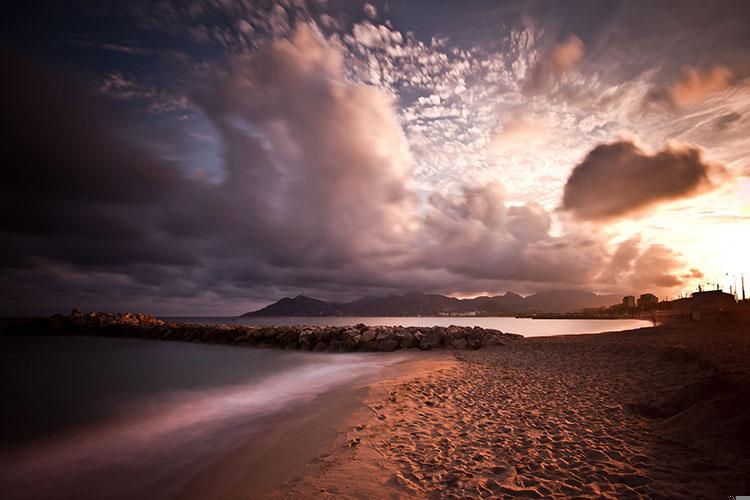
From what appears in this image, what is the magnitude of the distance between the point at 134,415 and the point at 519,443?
1239cm

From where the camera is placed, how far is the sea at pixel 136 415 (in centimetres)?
617

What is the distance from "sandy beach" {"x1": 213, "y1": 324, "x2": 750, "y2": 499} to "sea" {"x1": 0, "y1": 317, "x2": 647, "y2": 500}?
1.61 meters

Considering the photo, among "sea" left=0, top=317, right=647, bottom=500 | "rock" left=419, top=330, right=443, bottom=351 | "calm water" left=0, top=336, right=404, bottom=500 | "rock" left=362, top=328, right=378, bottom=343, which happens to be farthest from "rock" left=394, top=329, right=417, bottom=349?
"calm water" left=0, top=336, right=404, bottom=500

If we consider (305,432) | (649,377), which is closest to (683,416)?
(649,377)

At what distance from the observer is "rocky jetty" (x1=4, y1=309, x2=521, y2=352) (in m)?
24.2

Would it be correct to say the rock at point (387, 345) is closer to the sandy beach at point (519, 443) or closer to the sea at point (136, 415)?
the sea at point (136, 415)


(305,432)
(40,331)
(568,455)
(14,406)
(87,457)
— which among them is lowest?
(40,331)

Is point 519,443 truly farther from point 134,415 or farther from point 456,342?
point 456,342

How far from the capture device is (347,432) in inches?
268

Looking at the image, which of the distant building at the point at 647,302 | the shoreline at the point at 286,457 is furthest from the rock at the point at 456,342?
the distant building at the point at 647,302

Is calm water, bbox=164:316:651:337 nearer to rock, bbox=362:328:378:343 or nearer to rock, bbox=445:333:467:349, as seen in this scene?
rock, bbox=445:333:467:349

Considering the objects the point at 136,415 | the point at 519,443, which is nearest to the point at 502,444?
the point at 519,443

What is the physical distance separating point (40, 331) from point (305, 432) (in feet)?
244

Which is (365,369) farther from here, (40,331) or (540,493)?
(40,331)
